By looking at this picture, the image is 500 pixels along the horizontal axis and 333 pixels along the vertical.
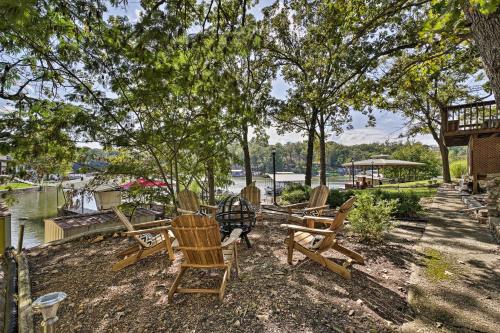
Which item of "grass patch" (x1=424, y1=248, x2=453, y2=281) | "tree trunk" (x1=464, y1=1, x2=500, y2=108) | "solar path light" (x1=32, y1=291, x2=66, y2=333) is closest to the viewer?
"solar path light" (x1=32, y1=291, x2=66, y2=333)

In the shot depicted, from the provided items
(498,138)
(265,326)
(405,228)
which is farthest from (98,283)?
(498,138)

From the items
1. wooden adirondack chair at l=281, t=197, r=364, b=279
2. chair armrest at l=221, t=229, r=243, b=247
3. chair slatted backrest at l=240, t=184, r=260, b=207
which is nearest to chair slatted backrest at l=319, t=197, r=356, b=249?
wooden adirondack chair at l=281, t=197, r=364, b=279

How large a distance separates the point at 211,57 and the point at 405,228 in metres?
5.15

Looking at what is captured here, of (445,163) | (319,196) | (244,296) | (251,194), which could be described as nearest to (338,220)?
(244,296)

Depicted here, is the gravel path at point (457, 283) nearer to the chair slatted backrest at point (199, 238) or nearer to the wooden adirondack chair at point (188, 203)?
the chair slatted backrest at point (199, 238)

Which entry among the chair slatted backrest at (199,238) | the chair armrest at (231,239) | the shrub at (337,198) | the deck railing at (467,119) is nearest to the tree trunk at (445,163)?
the deck railing at (467,119)

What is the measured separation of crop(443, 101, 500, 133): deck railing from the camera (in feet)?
25.5

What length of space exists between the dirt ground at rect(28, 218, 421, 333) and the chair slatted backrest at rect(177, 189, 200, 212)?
1.24 metres

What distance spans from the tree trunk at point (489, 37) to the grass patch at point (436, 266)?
201 cm

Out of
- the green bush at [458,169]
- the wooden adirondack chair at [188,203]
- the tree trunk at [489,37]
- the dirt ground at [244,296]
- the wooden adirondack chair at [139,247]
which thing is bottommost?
the dirt ground at [244,296]

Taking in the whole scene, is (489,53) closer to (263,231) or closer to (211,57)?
(211,57)

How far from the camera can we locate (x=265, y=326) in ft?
7.08

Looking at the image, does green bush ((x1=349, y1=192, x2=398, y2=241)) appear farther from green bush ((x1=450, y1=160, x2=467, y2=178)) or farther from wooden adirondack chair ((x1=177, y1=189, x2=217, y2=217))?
green bush ((x1=450, y1=160, x2=467, y2=178))

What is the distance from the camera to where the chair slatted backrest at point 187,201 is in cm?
509
